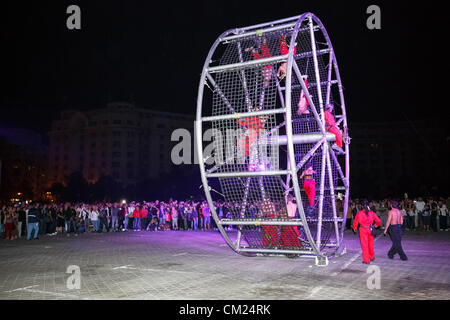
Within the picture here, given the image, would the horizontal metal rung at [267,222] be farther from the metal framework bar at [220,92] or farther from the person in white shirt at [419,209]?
the person in white shirt at [419,209]

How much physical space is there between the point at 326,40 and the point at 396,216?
244 inches

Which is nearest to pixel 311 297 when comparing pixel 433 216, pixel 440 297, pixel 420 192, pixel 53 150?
pixel 440 297

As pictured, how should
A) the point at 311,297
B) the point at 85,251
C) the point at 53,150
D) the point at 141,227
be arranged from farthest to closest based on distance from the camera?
the point at 53,150, the point at 141,227, the point at 85,251, the point at 311,297

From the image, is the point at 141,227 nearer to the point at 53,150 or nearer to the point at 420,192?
the point at 420,192

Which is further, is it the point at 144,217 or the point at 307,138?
the point at 144,217

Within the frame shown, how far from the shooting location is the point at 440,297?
7305mm

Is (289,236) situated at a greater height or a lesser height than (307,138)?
lesser

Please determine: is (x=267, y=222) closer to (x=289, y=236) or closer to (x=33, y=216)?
(x=289, y=236)

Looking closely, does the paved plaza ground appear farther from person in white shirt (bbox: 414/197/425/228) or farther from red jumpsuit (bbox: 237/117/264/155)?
person in white shirt (bbox: 414/197/425/228)

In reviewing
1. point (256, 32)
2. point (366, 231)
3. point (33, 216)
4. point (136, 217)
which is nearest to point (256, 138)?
point (256, 32)

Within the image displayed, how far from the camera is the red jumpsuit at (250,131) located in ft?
34.5

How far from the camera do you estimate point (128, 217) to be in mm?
Answer: 27562

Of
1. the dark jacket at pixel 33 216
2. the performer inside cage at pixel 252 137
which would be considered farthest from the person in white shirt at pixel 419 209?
the dark jacket at pixel 33 216

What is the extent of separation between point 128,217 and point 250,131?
1916 centimetres
